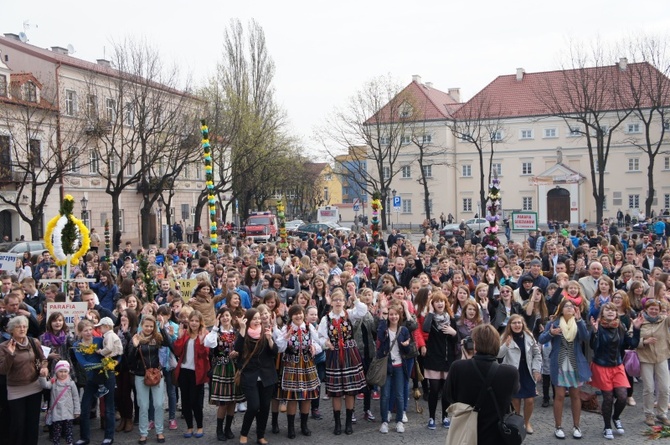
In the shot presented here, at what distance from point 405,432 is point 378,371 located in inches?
32.4

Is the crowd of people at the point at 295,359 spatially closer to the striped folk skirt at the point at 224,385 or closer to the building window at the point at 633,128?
the striped folk skirt at the point at 224,385

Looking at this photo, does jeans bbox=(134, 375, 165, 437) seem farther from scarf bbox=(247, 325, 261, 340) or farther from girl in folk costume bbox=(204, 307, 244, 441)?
scarf bbox=(247, 325, 261, 340)

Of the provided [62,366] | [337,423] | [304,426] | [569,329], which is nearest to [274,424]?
[304,426]

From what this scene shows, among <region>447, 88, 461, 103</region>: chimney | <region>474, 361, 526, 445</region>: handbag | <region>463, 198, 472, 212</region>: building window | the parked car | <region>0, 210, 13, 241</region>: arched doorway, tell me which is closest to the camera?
<region>474, 361, 526, 445</region>: handbag

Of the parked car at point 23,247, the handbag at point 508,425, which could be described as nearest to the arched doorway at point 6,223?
the parked car at point 23,247

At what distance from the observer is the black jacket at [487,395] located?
16.5 feet

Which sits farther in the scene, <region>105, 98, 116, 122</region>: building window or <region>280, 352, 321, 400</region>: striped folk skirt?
<region>105, 98, 116, 122</region>: building window

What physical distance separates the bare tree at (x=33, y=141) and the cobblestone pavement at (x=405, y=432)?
23.4m

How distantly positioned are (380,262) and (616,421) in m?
7.34

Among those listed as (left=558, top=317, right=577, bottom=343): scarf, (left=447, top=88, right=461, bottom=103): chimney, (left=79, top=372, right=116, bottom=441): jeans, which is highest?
(left=447, top=88, right=461, bottom=103): chimney

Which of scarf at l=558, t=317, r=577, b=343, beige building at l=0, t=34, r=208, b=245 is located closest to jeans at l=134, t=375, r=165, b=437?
scarf at l=558, t=317, r=577, b=343

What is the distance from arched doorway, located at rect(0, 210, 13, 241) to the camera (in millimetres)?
36094

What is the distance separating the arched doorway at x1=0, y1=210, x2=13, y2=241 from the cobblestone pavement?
101 feet

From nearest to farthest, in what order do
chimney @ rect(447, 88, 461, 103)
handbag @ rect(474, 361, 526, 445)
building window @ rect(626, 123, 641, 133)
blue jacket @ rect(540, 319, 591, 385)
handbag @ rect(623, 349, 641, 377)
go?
handbag @ rect(474, 361, 526, 445) < blue jacket @ rect(540, 319, 591, 385) < handbag @ rect(623, 349, 641, 377) < building window @ rect(626, 123, 641, 133) < chimney @ rect(447, 88, 461, 103)
